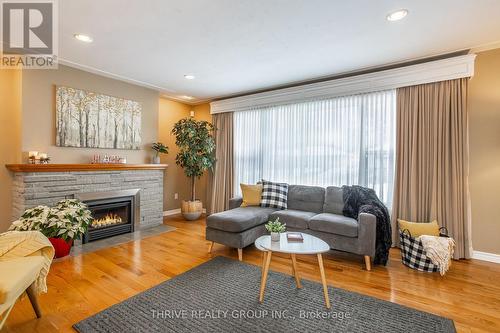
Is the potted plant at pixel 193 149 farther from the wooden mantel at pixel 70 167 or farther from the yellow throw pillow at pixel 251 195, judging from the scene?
the yellow throw pillow at pixel 251 195

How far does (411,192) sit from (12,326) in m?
4.31

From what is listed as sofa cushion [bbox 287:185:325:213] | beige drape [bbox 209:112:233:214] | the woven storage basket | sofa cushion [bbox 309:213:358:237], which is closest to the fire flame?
beige drape [bbox 209:112:233:214]

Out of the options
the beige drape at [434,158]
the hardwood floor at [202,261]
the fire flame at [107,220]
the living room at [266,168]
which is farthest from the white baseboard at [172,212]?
the beige drape at [434,158]

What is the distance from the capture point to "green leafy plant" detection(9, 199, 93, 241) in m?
2.76

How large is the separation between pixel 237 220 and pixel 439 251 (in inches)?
90.5

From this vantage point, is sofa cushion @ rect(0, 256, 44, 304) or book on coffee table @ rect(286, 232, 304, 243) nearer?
sofa cushion @ rect(0, 256, 44, 304)

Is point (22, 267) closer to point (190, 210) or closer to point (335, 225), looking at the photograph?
point (335, 225)

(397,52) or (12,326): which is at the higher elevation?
(397,52)

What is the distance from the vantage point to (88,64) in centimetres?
354

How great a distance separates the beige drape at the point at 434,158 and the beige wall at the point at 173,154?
390 cm

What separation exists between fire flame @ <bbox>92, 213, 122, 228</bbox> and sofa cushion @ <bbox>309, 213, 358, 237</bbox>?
3214mm

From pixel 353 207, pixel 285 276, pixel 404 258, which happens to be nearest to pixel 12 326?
pixel 285 276

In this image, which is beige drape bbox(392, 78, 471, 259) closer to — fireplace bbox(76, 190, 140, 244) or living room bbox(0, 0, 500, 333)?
living room bbox(0, 0, 500, 333)

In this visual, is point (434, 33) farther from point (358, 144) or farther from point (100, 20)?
point (100, 20)
